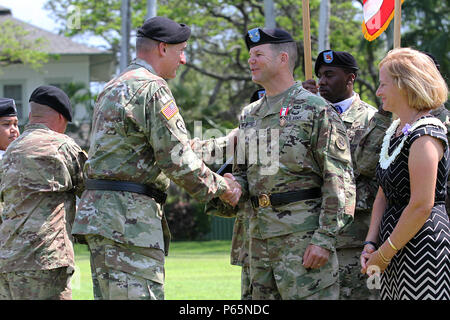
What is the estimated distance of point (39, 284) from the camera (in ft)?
18.0

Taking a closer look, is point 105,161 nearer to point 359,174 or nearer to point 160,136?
point 160,136

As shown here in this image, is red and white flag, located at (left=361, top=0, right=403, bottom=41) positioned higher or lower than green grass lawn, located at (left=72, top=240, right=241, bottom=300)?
higher

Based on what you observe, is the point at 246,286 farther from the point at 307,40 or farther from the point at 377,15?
the point at 377,15

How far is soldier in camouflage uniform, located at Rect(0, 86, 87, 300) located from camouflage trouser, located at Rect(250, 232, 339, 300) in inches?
65.1

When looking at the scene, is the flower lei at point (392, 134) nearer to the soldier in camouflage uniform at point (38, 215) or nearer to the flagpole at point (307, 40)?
the flagpole at point (307, 40)

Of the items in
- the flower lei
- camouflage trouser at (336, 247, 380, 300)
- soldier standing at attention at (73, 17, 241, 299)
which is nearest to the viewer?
the flower lei

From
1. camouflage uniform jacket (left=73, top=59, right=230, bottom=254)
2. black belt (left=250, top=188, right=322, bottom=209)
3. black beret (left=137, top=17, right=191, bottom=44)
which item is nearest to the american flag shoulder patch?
camouflage uniform jacket (left=73, top=59, right=230, bottom=254)

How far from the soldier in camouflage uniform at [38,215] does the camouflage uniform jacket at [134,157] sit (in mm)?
957

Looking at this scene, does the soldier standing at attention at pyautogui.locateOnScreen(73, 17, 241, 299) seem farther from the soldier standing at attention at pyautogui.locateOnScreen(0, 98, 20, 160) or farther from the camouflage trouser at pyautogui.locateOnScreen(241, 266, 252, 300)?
the soldier standing at attention at pyautogui.locateOnScreen(0, 98, 20, 160)

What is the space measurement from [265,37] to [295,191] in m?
1.17

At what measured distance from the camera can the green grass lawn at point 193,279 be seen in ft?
33.4

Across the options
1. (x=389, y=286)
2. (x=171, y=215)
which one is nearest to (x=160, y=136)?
(x=389, y=286)

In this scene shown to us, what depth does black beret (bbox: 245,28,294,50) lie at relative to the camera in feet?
16.8

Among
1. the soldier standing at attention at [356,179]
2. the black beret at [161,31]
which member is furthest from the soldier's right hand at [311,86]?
the black beret at [161,31]
